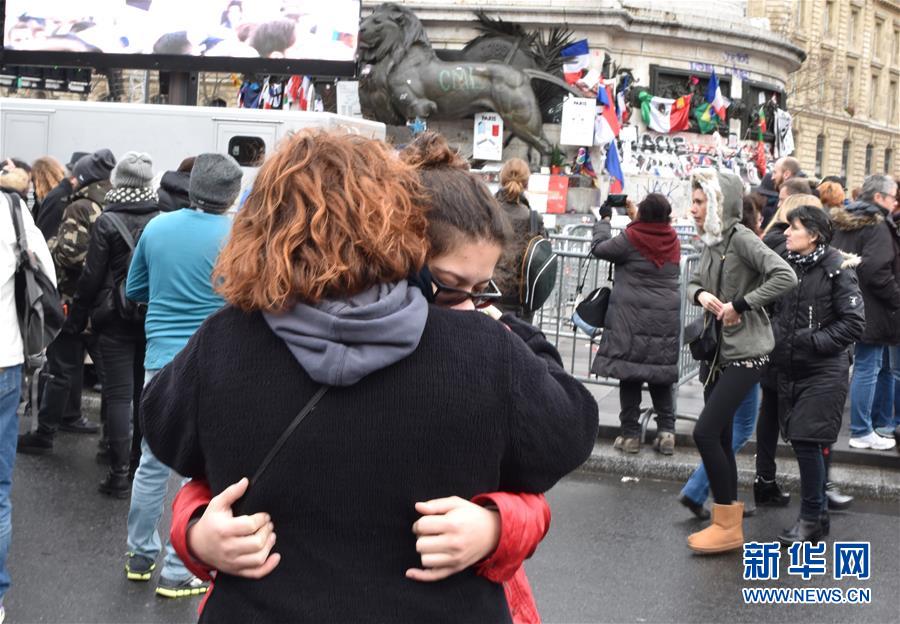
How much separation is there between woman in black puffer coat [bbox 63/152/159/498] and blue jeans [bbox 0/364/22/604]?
81.9 inches

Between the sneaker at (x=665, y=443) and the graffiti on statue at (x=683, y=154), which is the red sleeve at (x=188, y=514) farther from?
the graffiti on statue at (x=683, y=154)

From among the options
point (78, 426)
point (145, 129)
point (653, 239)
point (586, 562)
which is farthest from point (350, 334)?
point (145, 129)

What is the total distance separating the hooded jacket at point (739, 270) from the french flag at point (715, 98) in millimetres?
18531

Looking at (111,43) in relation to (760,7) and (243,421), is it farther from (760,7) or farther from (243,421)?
(760,7)

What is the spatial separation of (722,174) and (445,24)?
18011 millimetres

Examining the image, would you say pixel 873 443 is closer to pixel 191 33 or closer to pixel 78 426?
pixel 78 426

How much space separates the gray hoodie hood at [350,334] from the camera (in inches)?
82.8

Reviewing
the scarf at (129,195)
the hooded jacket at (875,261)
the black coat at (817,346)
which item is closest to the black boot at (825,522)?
the black coat at (817,346)

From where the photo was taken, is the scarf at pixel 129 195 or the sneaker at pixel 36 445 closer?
the scarf at pixel 129 195

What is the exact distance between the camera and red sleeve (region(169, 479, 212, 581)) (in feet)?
7.79

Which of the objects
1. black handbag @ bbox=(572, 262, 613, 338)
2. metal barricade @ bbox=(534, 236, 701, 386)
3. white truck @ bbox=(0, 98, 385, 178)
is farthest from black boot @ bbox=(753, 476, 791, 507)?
white truck @ bbox=(0, 98, 385, 178)

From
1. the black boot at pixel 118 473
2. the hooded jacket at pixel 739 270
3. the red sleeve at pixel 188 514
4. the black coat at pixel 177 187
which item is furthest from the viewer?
the black boot at pixel 118 473

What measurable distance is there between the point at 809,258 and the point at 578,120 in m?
15.8

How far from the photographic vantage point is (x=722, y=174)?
6.75m
